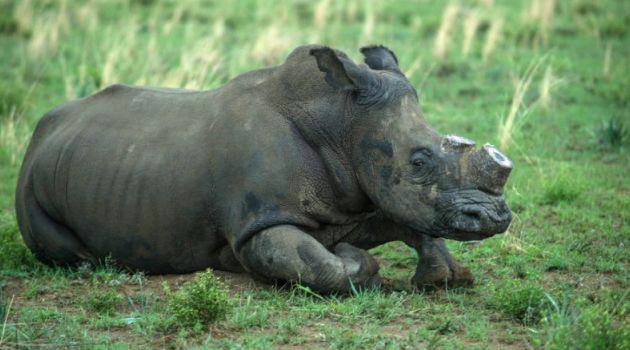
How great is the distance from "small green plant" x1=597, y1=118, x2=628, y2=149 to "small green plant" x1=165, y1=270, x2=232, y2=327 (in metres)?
5.83

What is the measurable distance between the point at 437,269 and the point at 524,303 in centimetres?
82

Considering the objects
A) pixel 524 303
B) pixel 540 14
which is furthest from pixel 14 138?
pixel 540 14

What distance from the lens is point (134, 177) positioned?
744 cm

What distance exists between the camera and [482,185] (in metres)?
6.45

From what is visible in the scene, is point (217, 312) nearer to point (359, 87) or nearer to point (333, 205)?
point (333, 205)

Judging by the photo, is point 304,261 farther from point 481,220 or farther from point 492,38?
point 492,38

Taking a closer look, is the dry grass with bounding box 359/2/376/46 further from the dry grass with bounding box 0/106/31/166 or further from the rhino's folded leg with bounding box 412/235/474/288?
the rhino's folded leg with bounding box 412/235/474/288

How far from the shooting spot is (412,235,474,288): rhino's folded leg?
6895mm

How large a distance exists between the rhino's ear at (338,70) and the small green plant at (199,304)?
5.29ft

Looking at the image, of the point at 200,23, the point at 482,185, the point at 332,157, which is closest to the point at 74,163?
the point at 332,157

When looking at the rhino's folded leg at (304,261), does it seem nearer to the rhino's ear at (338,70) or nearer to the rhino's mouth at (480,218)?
the rhino's mouth at (480,218)

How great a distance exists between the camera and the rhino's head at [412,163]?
21.1 ft

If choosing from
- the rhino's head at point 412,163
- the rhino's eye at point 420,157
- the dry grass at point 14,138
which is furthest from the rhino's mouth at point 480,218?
the dry grass at point 14,138

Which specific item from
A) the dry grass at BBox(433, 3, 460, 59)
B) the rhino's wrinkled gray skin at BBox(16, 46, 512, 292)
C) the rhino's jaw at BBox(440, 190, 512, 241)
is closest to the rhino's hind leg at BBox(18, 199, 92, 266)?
the rhino's wrinkled gray skin at BBox(16, 46, 512, 292)
